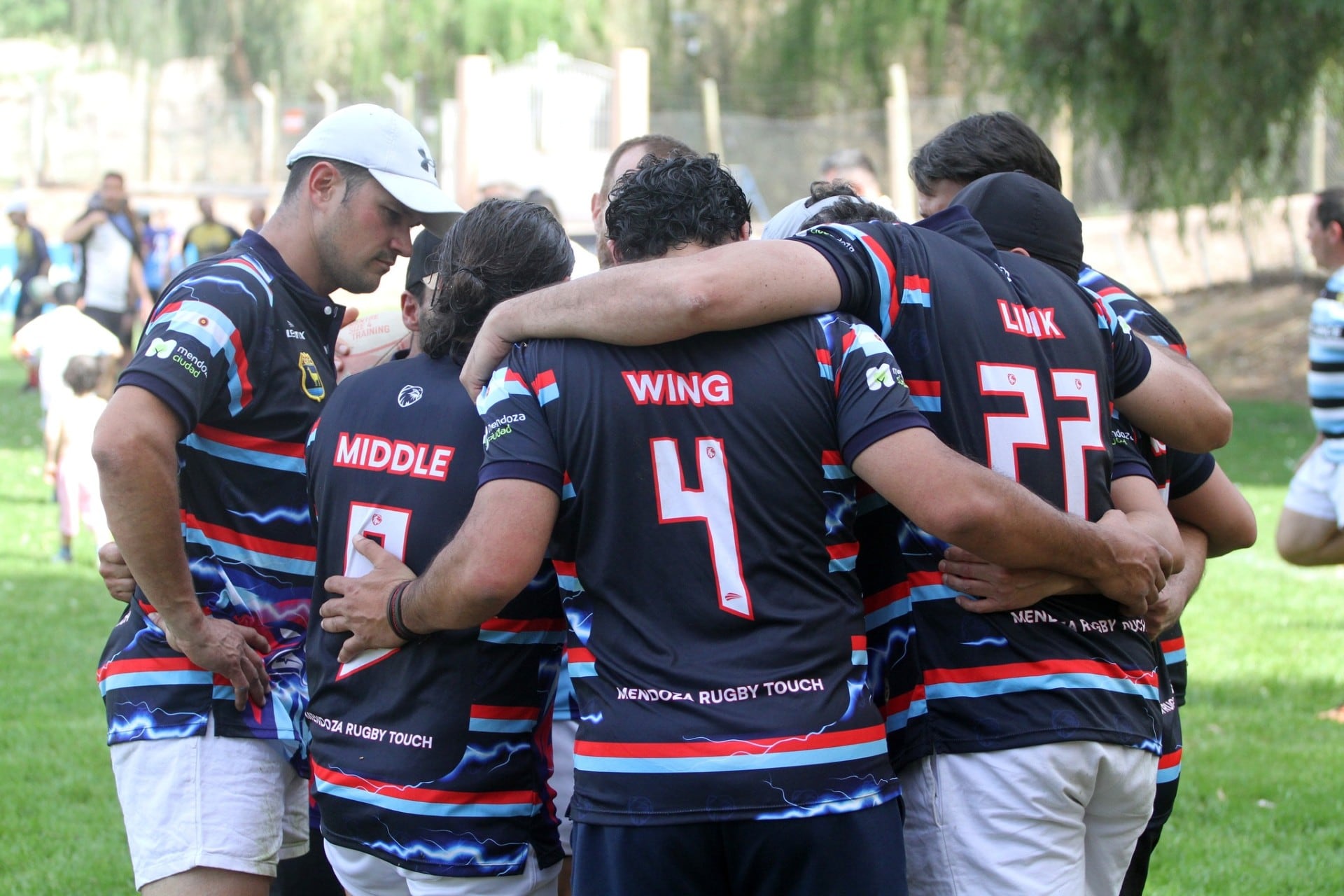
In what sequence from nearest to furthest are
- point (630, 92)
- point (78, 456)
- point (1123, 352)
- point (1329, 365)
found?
point (1123, 352) → point (1329, 365) → point (78, 456) → point (630, 92)

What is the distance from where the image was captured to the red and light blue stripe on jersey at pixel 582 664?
2.50m

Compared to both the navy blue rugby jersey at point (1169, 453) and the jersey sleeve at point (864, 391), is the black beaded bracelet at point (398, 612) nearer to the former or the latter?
the jersey sleeve at point (864, 391)

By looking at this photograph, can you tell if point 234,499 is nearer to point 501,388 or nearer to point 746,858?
point 501,388

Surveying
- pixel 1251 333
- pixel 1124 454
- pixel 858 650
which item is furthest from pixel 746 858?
pixel 1251 333

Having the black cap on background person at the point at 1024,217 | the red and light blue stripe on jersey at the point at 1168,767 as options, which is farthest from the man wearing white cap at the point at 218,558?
the red and light blue stripe on jersey at the point at 1168,767

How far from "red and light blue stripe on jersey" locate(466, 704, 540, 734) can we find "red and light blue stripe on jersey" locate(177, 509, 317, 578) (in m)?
0.61

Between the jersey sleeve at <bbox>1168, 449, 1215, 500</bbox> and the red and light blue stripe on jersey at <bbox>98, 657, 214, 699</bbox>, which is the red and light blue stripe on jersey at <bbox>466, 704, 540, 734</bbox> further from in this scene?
the jersey sleeve at <bbox>1168, 449, 1215, 500</bbox>

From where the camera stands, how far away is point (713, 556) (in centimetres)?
245

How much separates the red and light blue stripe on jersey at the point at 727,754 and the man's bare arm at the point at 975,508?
1.39ft

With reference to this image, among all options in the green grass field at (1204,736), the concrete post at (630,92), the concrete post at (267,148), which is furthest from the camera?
the concrete post at (267,148)

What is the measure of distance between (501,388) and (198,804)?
126 cm

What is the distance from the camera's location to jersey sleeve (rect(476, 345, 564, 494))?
2486mm

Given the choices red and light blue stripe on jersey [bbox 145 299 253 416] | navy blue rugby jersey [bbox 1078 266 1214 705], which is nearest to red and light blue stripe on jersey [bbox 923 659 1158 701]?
navy blue rugby jersey [bbox 1078 266 1214 705]

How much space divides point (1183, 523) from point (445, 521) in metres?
1.93
